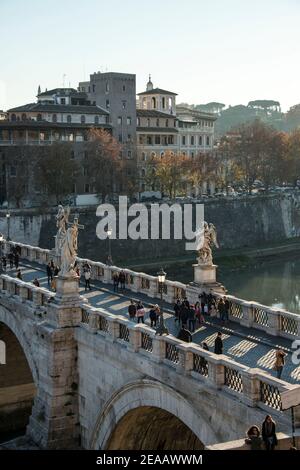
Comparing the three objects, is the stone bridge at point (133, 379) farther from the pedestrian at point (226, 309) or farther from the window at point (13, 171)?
the window at point (13, 171)

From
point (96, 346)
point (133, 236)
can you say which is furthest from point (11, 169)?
point (96, 346)

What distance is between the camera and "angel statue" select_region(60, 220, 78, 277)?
22734mm

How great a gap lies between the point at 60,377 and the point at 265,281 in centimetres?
4146

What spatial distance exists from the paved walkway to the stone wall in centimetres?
3708

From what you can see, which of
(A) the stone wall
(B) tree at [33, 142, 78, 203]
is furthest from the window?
(A) the stone wall

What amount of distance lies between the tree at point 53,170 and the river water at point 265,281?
38.9 ft

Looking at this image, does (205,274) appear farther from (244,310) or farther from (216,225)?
(216,225)

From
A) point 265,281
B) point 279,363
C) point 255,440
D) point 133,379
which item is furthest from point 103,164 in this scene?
point 255,440

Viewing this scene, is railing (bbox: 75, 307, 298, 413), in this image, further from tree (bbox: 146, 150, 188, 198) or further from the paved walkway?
tree (bbox: 146, 150, 188, 198)

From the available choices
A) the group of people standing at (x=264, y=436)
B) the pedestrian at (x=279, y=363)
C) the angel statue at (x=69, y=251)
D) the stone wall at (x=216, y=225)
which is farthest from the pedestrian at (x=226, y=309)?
the stone wall at (x=216, y=225)

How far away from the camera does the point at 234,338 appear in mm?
21078

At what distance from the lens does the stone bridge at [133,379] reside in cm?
1556

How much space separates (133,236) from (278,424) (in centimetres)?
5840

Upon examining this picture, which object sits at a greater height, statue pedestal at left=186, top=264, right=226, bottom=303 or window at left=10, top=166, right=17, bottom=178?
window at left=10, top=166, right=17, bottom=178
